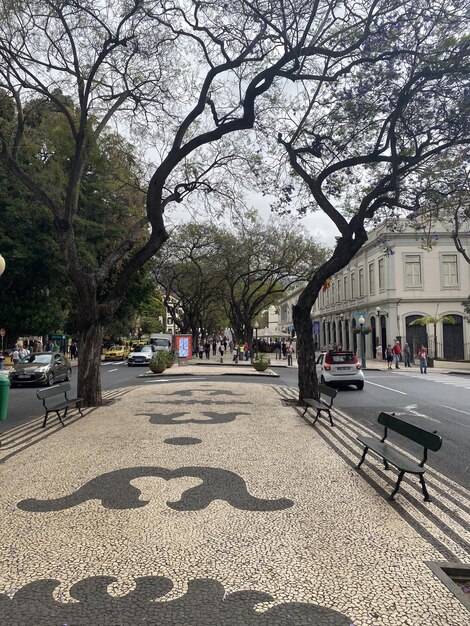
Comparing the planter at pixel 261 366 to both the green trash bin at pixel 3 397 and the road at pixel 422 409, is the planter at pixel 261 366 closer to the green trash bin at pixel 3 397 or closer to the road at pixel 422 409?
the road at pixel 422 409

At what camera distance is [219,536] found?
4.13m

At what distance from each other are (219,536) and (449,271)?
137 ft

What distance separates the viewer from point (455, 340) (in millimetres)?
40219

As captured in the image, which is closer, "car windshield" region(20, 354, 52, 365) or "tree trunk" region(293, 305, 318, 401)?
"tree trunk" region(293, 305, 318, 401)

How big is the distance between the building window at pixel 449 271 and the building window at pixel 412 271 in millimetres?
2085

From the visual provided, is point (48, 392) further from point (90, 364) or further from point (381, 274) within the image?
point (381, 274)

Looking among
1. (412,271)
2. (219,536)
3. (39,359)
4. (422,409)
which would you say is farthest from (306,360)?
(412,271)

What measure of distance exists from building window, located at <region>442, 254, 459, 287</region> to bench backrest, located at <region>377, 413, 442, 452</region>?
A: 125 ft

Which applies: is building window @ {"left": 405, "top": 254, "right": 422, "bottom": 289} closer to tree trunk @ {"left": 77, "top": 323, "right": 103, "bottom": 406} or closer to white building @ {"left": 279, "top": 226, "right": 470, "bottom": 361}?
white building @ {"left": 279, "top": 226, "right": 470, "bottom": 361}

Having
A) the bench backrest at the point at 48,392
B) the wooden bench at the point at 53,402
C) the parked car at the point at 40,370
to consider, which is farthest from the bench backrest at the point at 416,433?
the parked car at the point at 40,370

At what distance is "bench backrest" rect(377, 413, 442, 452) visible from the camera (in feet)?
16.5

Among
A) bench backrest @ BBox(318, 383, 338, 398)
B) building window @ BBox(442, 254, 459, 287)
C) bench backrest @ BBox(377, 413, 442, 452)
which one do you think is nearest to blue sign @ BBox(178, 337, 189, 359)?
bench backrest @ BBox(318, 383, 338, 398)

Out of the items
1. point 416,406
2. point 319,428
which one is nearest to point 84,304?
point 319,428

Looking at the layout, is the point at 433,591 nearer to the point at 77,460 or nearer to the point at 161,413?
the point at 77,460
